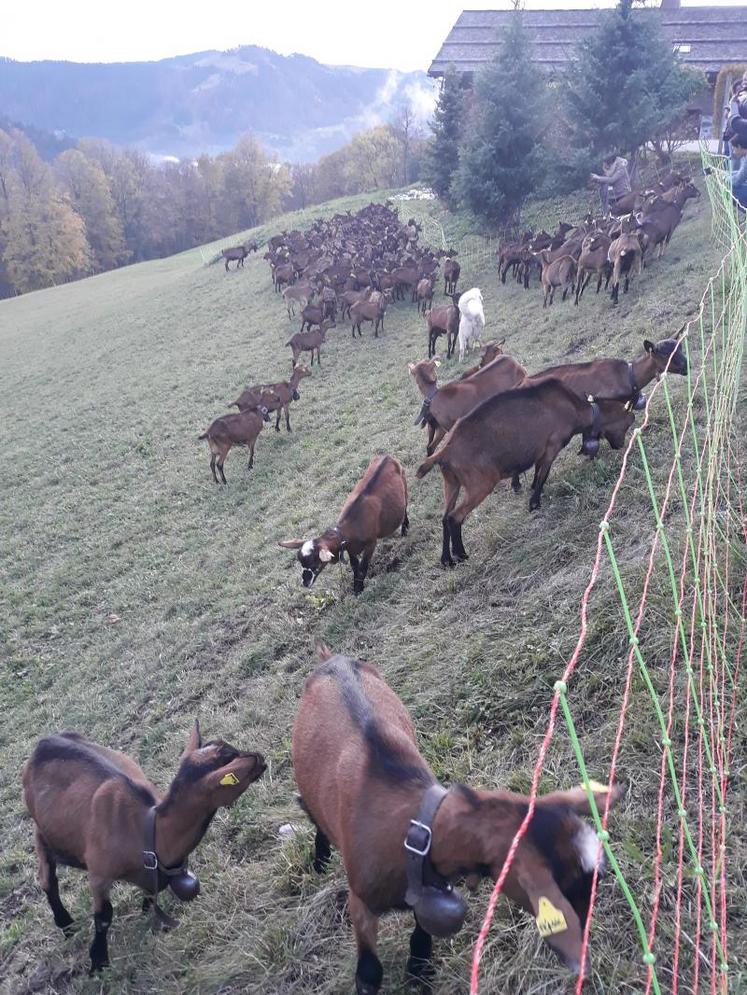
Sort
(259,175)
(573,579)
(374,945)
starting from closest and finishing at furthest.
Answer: (374,945) < (573,579) < (259,175)

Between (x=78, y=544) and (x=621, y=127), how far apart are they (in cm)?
1964

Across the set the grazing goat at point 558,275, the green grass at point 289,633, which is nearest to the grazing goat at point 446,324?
the green grass at point 289,633

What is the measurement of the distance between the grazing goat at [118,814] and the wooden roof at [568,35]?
105ft

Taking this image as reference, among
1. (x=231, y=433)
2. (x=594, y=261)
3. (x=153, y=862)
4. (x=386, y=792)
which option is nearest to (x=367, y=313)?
(x=594, y=261)

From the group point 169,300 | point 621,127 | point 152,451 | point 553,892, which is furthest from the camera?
point 169,300

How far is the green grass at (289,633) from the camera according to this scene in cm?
336

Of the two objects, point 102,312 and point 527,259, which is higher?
point 527,259

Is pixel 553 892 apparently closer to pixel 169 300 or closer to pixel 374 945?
pixel 374 945

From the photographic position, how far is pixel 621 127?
2112 centimetres

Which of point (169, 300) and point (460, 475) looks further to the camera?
point (169, 300)

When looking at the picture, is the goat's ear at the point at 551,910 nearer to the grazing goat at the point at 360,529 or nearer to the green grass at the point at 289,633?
the green grass at the point at 289,633

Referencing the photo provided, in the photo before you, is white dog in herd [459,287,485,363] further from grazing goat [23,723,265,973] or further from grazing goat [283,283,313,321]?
grazing goat [23,723,265,973]

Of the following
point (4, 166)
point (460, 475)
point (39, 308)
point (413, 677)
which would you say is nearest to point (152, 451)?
point (460, 475)

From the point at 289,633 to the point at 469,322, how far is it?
8.19 meters
